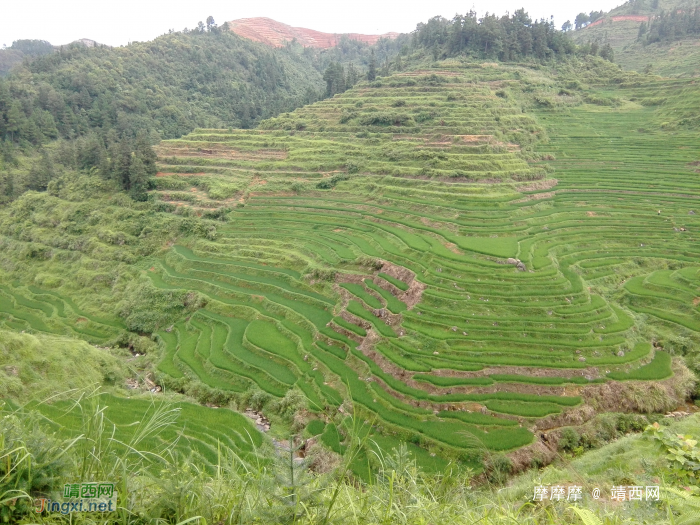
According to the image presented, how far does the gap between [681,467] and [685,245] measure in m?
28.3

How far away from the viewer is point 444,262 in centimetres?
2367

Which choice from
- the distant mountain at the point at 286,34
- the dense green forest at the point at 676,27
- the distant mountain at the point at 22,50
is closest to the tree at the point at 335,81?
the dense green forest at the point at 676,27

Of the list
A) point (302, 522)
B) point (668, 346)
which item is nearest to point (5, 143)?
point (302, 522)

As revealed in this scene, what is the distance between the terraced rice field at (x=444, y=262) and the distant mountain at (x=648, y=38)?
3728 centimetres

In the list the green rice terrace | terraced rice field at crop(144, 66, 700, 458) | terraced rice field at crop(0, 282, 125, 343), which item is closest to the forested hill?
the green rice terrace

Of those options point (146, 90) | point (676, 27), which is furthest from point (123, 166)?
point (676, 27)

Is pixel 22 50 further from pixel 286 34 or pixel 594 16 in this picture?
pixel 594 16

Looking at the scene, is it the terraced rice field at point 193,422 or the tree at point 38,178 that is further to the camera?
the tree at point 38,178

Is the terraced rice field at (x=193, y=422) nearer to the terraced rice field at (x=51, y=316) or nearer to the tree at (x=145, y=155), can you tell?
the terraced rice field at (x=51, y=316)

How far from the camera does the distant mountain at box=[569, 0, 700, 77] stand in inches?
2777

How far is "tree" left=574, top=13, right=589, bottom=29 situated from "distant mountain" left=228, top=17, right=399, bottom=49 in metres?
62.0

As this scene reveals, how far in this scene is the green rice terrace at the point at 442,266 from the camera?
16812mm

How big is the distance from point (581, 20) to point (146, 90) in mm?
134026

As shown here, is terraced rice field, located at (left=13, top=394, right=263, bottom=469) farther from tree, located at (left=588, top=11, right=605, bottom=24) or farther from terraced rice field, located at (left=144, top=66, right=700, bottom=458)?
tree, located at (left=588, top=11, right=605, bottom=24)
